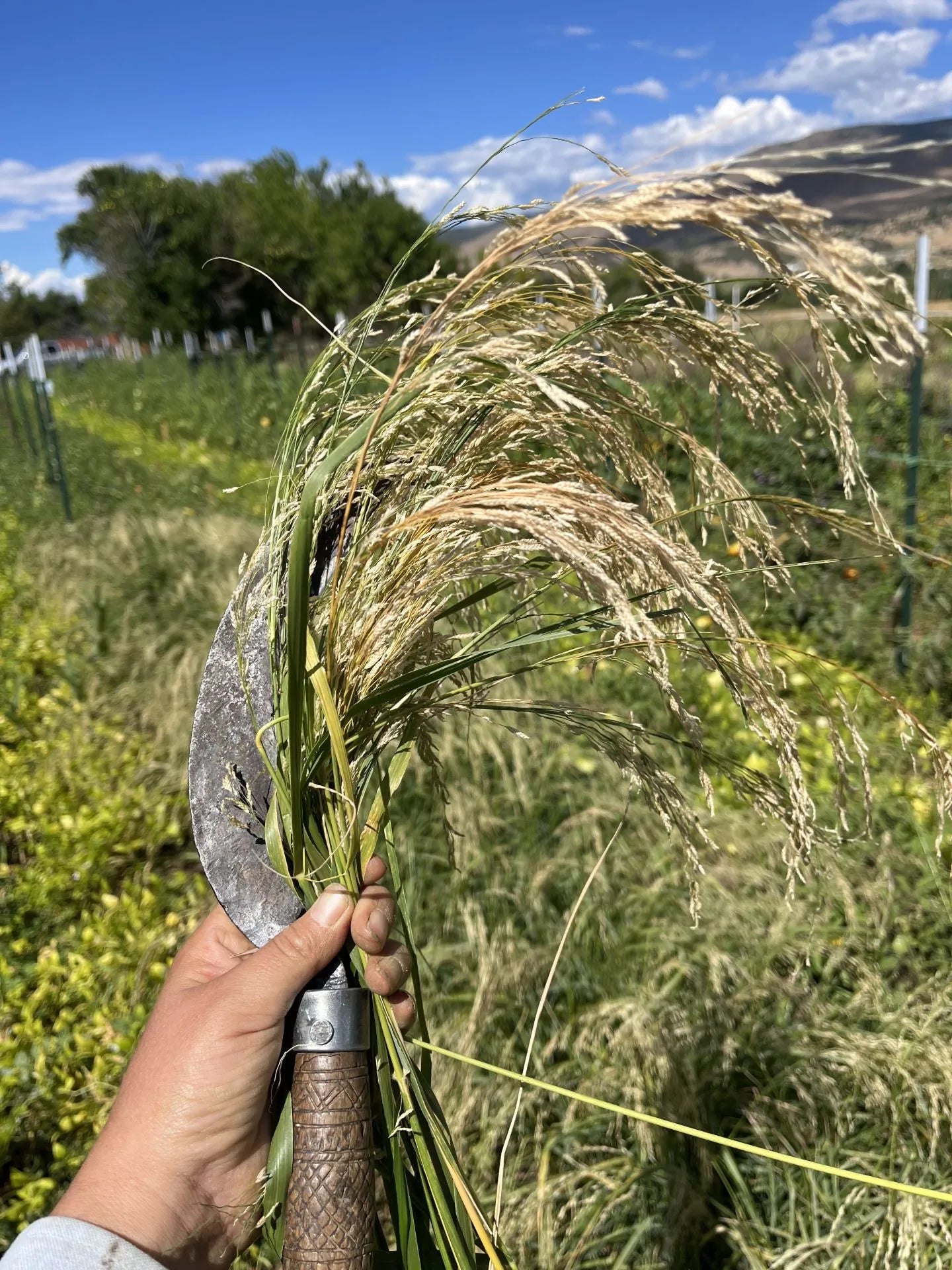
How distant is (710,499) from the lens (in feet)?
3.51

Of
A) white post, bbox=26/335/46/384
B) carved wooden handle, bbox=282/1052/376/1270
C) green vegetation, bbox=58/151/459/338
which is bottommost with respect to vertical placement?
carved wooden handle, bbox=282/1052/376/1270

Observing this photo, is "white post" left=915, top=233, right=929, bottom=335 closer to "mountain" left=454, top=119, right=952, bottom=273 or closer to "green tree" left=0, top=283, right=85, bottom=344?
"mountain" left=454, top=119, right=952, bottom=273

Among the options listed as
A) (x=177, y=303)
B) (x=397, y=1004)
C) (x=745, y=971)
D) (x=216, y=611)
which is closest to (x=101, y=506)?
(x=216, y=611)

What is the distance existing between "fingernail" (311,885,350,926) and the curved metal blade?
103 millimetres

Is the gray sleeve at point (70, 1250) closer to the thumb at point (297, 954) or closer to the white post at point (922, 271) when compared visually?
the thumb at point (297, 954)

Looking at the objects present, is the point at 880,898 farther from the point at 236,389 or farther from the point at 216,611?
the point at 236,389

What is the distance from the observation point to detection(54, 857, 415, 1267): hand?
3.44ft

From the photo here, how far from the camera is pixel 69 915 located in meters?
2.87

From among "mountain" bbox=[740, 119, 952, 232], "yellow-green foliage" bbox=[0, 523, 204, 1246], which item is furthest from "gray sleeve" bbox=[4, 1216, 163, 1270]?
"mountain" bbox=[740, 119, 952, 232]

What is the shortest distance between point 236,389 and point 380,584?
12.8m

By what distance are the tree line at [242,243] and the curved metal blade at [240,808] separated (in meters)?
31.9

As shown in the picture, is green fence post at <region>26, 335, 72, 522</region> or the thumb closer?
the thumb

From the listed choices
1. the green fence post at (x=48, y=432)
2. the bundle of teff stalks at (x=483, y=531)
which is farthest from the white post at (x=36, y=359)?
the bundle of teff stalks at (x=483, y=531)

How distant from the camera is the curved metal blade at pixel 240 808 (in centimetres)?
112
